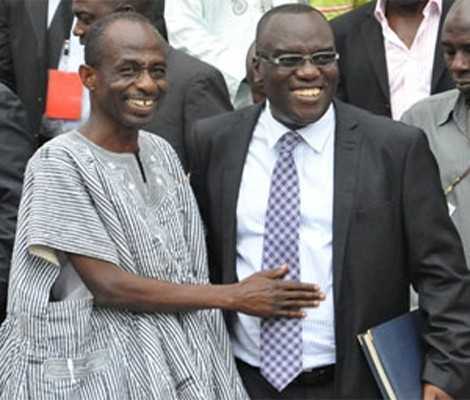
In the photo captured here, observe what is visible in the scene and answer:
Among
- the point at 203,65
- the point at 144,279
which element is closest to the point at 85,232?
the point at 144,279

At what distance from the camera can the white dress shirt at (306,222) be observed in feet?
15.2

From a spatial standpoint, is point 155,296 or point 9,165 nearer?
point 155,296

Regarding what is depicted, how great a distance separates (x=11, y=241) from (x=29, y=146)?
45 centimetres

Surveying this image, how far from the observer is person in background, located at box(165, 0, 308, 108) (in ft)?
21.9

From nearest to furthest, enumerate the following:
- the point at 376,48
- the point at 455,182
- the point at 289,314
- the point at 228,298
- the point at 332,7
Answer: the point at 228,298 → the point at 289,314 → the point at 455,182 → the point at 376,48 → the point at 332,7

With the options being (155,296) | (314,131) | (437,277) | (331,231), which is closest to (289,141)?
(314,131)

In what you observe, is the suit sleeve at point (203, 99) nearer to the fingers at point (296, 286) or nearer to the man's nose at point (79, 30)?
the man's nose at point (79, 30)

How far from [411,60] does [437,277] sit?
1.88 meters

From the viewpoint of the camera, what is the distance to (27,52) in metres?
6.75

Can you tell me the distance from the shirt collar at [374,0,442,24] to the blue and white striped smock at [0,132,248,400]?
7.86 feet

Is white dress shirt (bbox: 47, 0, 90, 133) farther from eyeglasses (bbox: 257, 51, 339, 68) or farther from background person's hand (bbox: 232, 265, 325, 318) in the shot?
background person's hand (bbox: 232, 265, 325, 318)

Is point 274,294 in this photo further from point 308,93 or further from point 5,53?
point 5,53

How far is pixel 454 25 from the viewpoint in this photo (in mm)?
5391

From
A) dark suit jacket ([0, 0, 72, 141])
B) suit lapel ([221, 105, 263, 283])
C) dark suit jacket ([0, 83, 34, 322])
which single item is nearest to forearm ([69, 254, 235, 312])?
suit lapel ([221, 105, 263, 283])
